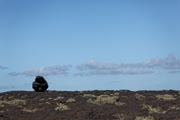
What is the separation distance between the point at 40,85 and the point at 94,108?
2028 centimetres

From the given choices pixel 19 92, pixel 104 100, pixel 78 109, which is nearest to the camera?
pixel 78 109

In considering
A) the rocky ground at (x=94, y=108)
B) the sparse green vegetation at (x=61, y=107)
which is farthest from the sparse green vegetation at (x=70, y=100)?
the sparse green vegetation at (x=61, y=107)

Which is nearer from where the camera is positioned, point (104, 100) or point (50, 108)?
point (50, 108)

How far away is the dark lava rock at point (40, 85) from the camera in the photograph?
48.8 metres

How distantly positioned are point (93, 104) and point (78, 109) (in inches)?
115

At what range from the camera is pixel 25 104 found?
34594mm

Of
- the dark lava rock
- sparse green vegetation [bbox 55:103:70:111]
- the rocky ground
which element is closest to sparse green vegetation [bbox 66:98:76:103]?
the rocky ground

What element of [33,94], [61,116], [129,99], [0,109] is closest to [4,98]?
[33,94]

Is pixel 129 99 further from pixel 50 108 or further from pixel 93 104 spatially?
pixel 50 108

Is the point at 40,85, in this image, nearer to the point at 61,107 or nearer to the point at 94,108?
the point at 61,107

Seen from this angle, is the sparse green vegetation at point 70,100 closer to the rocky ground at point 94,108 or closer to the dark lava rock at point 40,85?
the rocky ground at point 94,108

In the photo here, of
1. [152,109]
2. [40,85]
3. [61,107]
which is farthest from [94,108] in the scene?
[40,85]

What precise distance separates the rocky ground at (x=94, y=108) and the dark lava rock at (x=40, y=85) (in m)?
8.80

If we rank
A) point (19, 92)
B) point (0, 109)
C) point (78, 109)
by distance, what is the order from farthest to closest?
point (19, 92) → point (0, 109) → point (78, 109)
